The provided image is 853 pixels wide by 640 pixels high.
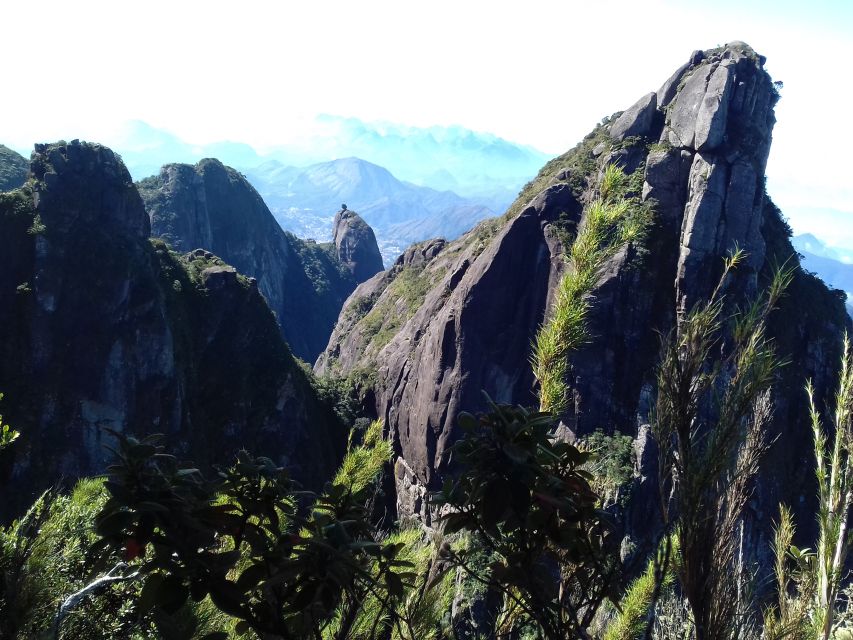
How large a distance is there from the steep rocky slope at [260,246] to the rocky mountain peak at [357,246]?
0.19 meters

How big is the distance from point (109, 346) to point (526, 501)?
36285 millimetres

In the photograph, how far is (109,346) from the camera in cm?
3225

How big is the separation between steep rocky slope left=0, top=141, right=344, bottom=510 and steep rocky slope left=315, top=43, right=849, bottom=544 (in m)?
11.0

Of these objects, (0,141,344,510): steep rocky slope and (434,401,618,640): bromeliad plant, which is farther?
(0,141,344,510): steep rocky slope

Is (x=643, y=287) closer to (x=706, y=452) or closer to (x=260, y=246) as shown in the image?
(x=706, y=452)

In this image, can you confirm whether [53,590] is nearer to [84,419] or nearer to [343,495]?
[343,495]

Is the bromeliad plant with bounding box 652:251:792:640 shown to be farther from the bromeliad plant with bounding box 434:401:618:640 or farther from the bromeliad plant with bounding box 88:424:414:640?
the bromeliad plant with bounding box 88:424:414:640

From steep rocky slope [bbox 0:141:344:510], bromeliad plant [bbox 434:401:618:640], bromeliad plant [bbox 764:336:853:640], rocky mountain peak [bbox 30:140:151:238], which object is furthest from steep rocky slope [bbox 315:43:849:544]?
bromeliad plant [bbox 434:401:618:640]

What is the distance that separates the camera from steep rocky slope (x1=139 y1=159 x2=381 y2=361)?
3130 inches

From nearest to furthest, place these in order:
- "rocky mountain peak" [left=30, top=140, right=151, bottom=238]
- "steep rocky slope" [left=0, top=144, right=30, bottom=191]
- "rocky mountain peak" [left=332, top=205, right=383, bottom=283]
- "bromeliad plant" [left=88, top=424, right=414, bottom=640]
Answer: "bromeliad plant" [left=88, top=424, right=414, bottom=640], "rocky mountain peak" [left=30, top=140, right=151, bottom=238], "steep rocky slope" [left=0, top=144, right=30, bottom=191], "rocky mountain peak" [left=332, top=205, right=383, bottom=283]

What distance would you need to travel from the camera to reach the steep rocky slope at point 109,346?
98.4 ft

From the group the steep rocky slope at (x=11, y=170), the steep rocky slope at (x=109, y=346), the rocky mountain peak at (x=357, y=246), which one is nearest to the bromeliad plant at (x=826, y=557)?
the steep rocky slope at (x=109, y=346)

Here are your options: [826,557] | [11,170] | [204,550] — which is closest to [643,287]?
[826,557]

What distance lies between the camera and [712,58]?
32.5 meters
